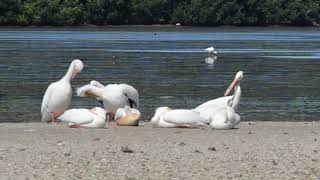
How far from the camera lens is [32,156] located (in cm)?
1219

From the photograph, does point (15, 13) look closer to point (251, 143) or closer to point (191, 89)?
point (191, 89)

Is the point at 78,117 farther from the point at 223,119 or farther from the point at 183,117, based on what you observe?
the point at 223,119

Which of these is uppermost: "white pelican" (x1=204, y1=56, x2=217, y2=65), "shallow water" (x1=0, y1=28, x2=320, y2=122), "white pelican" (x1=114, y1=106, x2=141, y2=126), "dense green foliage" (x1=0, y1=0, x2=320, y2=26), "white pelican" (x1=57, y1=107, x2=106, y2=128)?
"white pelican" (x1=57, y1=107, x2=106, y2=128)

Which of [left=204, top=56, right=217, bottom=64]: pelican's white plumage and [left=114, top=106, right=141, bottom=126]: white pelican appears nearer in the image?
[left=114, top=106, right=141, bottom=126]: white pelican

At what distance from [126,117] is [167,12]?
10408 centimetres

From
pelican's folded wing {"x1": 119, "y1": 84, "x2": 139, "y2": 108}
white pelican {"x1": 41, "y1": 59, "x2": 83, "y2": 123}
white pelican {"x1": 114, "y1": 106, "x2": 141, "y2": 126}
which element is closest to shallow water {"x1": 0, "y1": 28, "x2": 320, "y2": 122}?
white pelican {"x1": 41, "y1": 59, "x2": 83, "y2": 123}

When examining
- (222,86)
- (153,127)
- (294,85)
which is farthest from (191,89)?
(153,127)

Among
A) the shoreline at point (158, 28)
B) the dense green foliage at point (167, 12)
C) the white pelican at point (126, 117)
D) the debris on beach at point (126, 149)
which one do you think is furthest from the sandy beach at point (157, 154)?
the dense green foliage at point (167, 12)

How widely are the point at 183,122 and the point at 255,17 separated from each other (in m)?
105

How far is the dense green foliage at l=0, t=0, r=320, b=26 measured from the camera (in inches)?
4373

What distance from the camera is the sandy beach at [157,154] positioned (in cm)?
1107

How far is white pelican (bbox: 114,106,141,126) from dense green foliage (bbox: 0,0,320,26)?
306 feet

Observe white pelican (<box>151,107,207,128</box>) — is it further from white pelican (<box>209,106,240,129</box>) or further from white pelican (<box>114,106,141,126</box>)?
white pelican (<box>114,106,141,126</box>)

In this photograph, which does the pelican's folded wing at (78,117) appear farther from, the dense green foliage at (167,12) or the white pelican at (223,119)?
the dense green foliage at (167,12)
